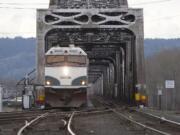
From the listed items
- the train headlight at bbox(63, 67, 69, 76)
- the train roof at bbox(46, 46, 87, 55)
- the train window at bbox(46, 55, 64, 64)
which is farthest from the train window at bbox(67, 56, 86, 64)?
the train headlight at bbox(63, 67, 69, 76)

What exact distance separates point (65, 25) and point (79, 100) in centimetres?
1404

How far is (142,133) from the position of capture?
14836mm

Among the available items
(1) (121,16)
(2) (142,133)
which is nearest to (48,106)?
(1) (121,16)

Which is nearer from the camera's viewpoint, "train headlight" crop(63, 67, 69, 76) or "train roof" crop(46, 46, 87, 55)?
"train headlight" crop(63, 67, 69, 76)

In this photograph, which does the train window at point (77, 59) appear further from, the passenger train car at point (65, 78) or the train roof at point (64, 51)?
the train roof at point (64, 51)

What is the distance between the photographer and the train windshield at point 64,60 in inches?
1270

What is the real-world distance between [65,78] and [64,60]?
1.40 m

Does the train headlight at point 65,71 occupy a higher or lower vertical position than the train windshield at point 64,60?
lower

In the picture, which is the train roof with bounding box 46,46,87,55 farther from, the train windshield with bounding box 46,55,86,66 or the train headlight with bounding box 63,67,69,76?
the train headlight with bounding box 63,67,69,76

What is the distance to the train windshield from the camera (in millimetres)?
32250

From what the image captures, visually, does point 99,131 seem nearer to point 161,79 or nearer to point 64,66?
point 64,66

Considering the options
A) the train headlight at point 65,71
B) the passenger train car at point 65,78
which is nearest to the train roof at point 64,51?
the passenger train car at point 65,78

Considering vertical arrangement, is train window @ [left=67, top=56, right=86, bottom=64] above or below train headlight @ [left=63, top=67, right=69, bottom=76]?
above

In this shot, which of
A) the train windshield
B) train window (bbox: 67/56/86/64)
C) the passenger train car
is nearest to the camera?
the passenger train car
